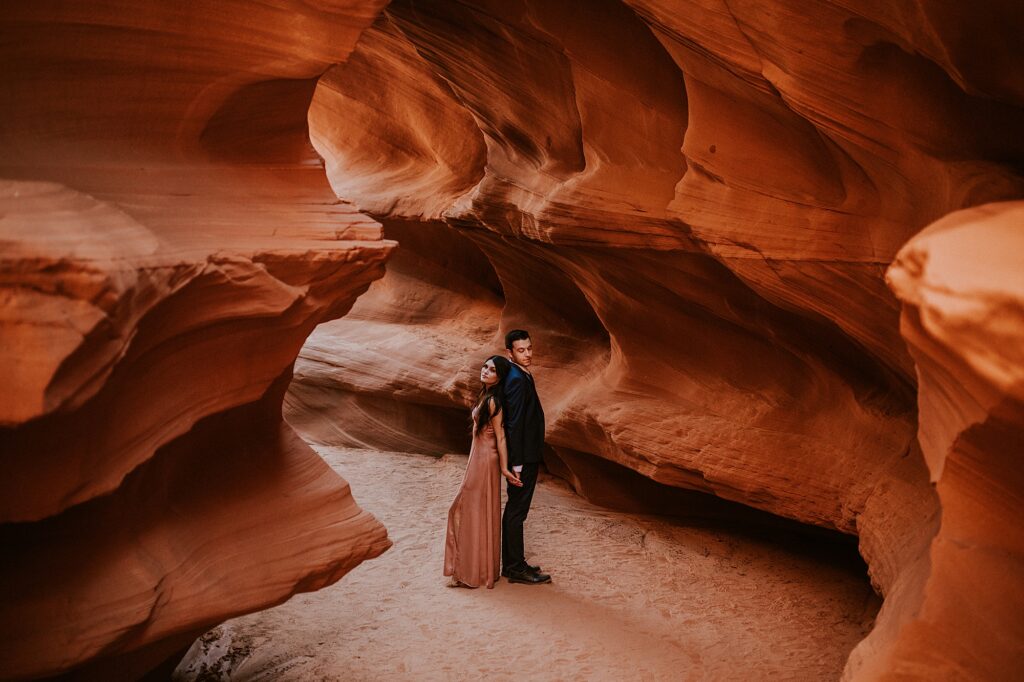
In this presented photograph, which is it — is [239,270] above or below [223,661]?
above

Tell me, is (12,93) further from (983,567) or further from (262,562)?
(983,567)

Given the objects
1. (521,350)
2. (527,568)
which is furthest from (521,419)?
(527,568)

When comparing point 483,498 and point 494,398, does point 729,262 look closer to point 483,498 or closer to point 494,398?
point 494,398

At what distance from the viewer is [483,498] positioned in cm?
716

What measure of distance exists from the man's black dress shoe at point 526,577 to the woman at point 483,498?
0.16 metres

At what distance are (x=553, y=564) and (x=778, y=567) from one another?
A: 1788 millimetres

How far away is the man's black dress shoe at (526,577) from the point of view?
7.36 metres

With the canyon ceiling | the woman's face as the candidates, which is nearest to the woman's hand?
the woman's face

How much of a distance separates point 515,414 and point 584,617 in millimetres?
1515

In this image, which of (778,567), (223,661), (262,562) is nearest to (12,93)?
(262,562)

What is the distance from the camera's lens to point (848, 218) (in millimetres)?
5727

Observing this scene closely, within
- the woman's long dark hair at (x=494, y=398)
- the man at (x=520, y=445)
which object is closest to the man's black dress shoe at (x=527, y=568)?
the man at (x=520, y=445)

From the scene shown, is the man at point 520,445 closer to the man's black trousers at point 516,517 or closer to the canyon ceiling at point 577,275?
the man's black trousers at point 516,517

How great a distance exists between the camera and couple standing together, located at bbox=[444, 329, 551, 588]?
715 centimetres
